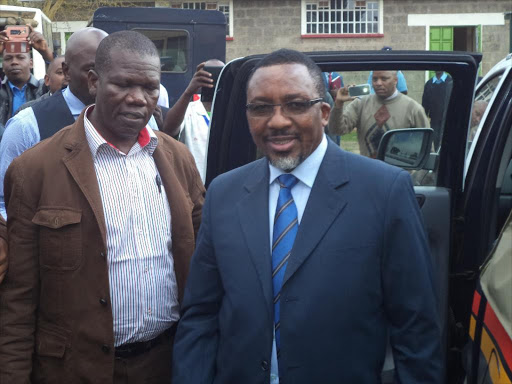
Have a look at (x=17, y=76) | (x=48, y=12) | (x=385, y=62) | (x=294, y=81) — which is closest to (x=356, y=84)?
(x=385, y=62)

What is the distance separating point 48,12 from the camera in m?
20.9

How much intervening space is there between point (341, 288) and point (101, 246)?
0.93 metres

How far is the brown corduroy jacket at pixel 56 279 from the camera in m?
2.85

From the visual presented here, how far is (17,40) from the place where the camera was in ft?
26.2

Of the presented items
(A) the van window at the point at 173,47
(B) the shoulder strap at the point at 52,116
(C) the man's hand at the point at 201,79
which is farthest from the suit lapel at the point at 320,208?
(A) the van window at the point at 173,47

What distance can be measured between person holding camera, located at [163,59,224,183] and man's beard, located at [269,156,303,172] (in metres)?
2.73

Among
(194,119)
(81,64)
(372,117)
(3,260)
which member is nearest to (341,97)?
(372,117)

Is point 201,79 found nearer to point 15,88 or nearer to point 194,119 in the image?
point 194,119

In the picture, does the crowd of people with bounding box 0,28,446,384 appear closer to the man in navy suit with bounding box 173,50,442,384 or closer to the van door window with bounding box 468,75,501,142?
the man in navy suit with bounding box 173,50,442,384

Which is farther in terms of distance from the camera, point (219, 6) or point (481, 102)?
point (219, 6)

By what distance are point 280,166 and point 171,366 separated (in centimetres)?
99

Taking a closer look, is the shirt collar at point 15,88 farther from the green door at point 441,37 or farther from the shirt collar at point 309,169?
the green door at point 441,37

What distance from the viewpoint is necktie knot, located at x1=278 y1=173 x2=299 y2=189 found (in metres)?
2.67

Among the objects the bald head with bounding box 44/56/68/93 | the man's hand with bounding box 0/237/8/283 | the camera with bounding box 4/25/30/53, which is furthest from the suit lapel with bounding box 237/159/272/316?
the camera with bounding box 4/25/30/53
